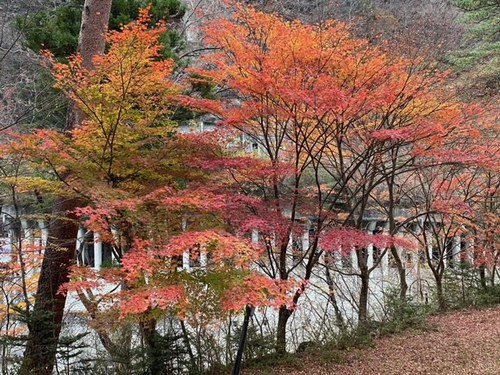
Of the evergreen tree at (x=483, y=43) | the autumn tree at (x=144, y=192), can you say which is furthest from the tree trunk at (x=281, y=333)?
the evergreen tree at (x=483, y=43)

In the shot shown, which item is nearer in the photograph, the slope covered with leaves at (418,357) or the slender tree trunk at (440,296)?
the slope covered with leaves at (418,357)

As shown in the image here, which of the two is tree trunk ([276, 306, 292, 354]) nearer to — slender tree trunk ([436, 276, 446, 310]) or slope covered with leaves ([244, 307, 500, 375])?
slope covered with leaves ([244, 307, 500, 375])

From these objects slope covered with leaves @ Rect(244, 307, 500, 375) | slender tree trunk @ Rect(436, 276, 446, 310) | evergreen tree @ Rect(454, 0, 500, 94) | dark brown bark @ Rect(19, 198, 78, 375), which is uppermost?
evergreen tree @ Rect(454, 0, 500, 94)

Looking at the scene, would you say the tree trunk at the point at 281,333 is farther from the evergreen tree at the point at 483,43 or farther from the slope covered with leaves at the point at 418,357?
the evergreen tree at the point at 483,43

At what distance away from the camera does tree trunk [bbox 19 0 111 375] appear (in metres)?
5.93

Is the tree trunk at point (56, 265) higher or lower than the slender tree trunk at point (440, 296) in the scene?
higher

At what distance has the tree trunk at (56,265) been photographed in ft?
19.5

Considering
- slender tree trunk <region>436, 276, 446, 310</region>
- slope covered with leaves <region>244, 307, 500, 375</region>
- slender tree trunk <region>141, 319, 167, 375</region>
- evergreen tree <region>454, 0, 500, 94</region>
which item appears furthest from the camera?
evergreen tree <region>454, 0, 500, 94</region>

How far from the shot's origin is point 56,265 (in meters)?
6.57

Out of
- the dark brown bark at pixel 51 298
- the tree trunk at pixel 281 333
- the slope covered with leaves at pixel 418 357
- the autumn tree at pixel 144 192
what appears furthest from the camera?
the tree trunk at pixel 281 333

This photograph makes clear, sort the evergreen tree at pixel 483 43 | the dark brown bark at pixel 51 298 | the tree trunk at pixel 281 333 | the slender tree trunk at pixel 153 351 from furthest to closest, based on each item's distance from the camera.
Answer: the evergreen tree at pixel 483 43
the tree trunk at pixel 281 333
the slender tree trunk at pixel 153 351
the dark brown bark at pixel 51 298

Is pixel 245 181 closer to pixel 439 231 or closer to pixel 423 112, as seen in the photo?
pixel 423 112

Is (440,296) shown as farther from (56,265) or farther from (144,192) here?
(56,265)

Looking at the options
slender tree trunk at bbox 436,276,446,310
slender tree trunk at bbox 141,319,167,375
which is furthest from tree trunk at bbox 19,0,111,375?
slender tree trunk at bbox 436,276,446,310
